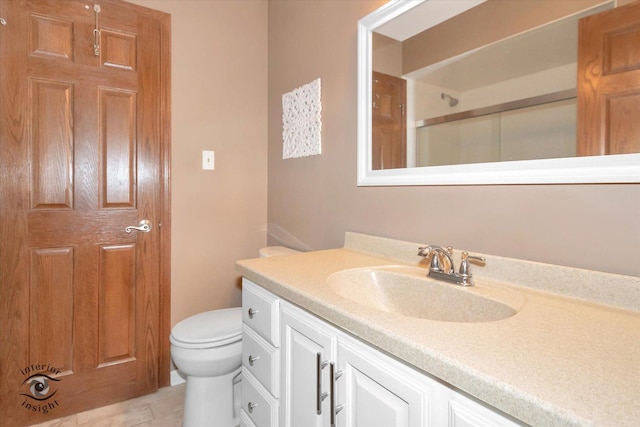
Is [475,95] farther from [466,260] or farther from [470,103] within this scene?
[466,260]

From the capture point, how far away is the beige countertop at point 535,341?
44 cm

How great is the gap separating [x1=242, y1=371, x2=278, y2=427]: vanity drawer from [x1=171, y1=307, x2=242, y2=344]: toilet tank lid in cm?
28

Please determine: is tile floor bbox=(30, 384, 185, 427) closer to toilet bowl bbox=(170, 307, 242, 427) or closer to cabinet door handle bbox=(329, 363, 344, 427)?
toilet bowl bbox=(170, 307, 242, 427)

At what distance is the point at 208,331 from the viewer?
5.10 feet

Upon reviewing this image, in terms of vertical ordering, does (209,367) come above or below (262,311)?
below

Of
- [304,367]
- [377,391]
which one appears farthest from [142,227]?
[377,391]

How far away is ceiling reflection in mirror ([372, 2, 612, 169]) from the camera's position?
91 cm

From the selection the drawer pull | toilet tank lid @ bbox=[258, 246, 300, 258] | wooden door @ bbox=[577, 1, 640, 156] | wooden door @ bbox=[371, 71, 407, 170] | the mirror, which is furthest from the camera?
toilet tank lid @ bbox=[258, 246, 300, 258]

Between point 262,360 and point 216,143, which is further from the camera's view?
point 216,143

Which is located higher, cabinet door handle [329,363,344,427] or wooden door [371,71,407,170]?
wooden door [371,71,407,170]

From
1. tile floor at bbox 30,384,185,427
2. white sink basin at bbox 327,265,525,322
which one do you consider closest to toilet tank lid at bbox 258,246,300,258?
white sink basin at bbox 327,265,525,322

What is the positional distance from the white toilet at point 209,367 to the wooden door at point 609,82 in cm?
148

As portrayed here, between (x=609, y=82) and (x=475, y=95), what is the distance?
0.36 metres

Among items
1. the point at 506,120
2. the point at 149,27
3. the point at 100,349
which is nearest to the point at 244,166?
the point at 149,27
